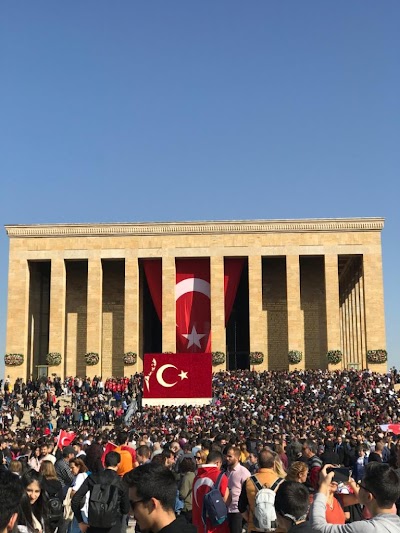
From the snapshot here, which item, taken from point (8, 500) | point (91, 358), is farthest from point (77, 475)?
point (91, 358)

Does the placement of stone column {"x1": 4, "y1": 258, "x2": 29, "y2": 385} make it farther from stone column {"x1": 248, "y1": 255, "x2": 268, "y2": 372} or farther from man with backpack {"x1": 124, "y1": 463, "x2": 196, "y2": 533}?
man with backpack {"x1": 124, "y1": 463, "x2": 196, "y2": 533}

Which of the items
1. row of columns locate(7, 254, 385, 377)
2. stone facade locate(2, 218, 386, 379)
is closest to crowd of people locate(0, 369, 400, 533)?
row of columns locate(7, 254, 385, 377)

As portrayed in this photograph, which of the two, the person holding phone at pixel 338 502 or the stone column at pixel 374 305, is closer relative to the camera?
the person holding phone at pixel 338 502

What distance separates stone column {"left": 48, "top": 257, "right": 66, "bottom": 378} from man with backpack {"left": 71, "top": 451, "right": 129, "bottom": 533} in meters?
40.2

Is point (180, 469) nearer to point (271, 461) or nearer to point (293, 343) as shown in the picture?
point (271, 461)

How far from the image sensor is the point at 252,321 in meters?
46.9

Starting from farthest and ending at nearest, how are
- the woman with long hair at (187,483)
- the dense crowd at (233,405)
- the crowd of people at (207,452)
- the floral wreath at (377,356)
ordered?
the floral wreath at (377,356) < the dense crowd at (233,405) < the woman with long hair at (187,483) < the crowd of people at (207,452)

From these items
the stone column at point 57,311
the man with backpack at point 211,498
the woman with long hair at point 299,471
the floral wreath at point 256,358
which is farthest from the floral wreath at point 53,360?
the woman with long hair at point 299,471

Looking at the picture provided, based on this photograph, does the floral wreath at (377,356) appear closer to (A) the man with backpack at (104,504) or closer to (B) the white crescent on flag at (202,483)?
(B) the white crescent on flag at (202,483)

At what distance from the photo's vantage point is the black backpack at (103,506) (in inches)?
284

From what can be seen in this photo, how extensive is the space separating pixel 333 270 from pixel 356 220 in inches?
142

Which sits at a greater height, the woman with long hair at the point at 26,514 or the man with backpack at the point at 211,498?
the woman with long hair at the point at 26,514

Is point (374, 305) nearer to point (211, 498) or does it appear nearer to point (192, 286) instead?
point (192, 286)

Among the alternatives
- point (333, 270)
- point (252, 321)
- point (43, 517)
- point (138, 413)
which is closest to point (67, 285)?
point (252, 321)
